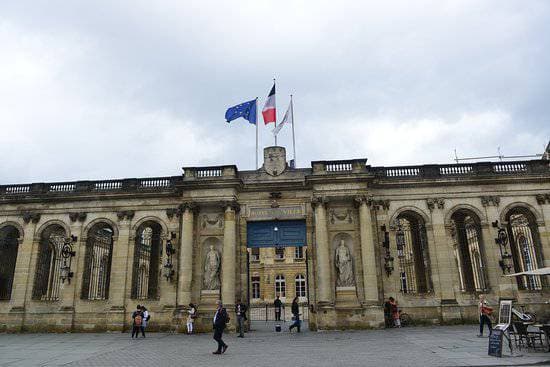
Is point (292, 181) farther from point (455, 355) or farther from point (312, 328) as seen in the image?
point (455, 355)

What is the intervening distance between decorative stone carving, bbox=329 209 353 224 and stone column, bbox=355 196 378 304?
76 cm

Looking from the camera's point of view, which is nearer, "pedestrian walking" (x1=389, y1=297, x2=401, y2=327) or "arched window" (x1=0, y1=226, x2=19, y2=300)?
"pedestrian walking" (x1=389, y1=297, x2=401, y2=327)

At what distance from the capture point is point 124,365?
11547 mm

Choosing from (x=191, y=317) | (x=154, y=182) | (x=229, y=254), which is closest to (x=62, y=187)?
(x=154, y=182)

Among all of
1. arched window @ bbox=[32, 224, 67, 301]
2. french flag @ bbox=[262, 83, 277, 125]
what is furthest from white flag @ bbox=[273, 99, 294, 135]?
arched window @ bbox=[32, 224, 67, 301]

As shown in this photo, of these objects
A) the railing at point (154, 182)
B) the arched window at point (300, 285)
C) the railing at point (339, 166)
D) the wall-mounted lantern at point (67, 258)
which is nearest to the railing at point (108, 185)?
the railing at point (154, 182)

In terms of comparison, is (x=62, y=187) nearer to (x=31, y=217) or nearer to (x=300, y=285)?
(x=31, y=217)

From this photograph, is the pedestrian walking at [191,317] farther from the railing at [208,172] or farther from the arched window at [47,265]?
the arched window at [47,265]

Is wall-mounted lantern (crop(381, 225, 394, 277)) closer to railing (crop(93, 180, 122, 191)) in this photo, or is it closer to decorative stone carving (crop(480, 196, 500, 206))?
decorative stone carving (crop(480, 196, 500, 206))

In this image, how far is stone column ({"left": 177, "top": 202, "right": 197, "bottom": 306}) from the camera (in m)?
22.3

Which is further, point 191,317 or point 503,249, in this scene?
point 503,249

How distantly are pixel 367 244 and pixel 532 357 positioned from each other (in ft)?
36.9

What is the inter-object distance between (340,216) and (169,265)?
33.1 ft

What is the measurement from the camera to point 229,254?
22719 millimetres
